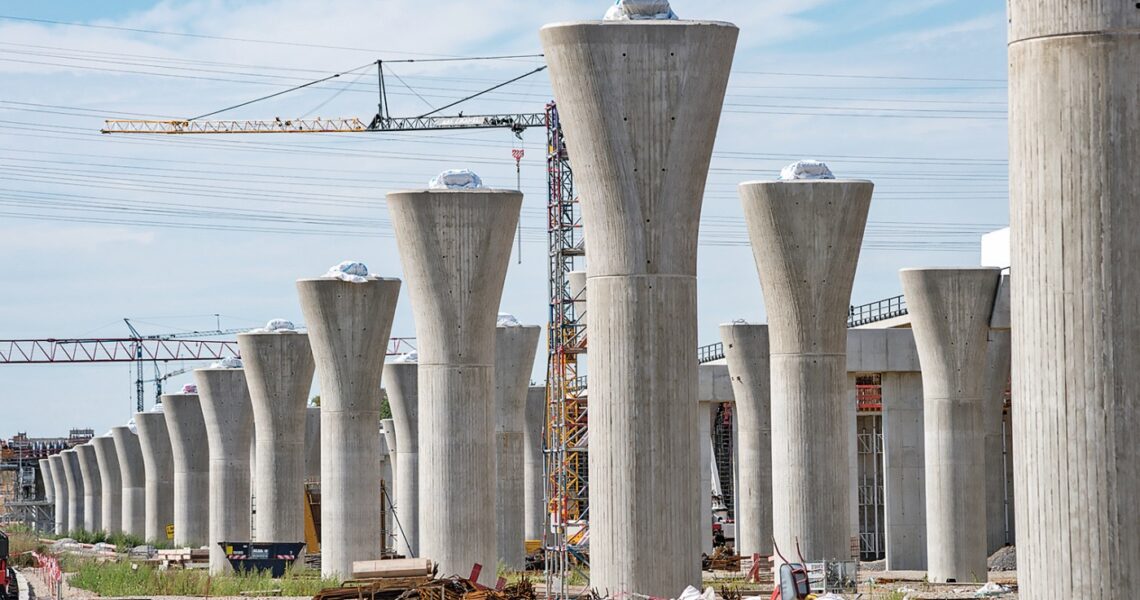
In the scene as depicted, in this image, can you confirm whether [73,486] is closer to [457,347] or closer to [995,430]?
[995,430]

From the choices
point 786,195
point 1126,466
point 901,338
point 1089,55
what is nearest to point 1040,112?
point 1089,55

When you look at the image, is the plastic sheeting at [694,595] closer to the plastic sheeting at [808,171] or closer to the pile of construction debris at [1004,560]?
the plastic sheeting at [808,171]

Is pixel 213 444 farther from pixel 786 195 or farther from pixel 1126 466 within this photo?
pixel 1126 466

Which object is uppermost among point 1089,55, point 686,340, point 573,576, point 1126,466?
point 1089,55

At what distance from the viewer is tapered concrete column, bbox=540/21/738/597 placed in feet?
64.3

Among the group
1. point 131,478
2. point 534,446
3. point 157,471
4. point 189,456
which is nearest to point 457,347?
point 534,446

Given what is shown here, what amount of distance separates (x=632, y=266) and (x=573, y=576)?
1458 cm

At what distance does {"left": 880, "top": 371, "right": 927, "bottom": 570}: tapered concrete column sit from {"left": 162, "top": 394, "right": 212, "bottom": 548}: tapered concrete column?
21.4 meters

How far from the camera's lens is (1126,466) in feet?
37.7

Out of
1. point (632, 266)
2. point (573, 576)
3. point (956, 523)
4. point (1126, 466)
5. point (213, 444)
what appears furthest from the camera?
point (213, 444)

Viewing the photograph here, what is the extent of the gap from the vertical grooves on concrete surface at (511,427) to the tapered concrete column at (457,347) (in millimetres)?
8887

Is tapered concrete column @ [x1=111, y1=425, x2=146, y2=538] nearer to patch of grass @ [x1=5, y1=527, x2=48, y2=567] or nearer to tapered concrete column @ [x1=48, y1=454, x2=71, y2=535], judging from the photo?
patch of grass @ [x1=5, y1=527, x2=48, y2=567]

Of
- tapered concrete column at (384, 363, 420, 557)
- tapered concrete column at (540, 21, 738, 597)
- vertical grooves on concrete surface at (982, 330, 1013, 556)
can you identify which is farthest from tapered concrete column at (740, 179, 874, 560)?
tapered concrete column at (384, 363, 420, 557)

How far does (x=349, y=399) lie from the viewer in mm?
32969
